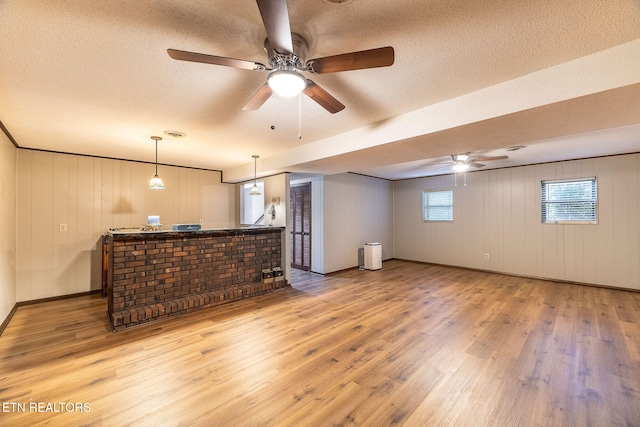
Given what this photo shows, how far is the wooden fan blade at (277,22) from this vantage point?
1110 mm

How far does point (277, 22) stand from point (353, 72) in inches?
35.2

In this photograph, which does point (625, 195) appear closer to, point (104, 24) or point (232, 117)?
point (232, 117)

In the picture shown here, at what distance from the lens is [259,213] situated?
771cm

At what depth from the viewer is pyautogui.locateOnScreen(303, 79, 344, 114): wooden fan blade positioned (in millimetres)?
1795

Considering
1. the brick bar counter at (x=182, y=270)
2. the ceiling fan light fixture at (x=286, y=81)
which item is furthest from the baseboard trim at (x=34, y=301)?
the ceiling fan light fixture at (x=286, y=81)

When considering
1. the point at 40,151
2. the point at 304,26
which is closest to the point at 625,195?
the point at 304,26

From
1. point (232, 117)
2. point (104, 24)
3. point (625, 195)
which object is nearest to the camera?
point (104, 24)

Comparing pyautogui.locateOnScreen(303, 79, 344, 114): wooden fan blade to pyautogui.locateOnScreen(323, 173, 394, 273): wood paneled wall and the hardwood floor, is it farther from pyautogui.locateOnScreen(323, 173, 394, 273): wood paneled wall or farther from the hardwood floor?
pyautogui.locateOnScreen(323, 173, 394, 273): wood paneled wall

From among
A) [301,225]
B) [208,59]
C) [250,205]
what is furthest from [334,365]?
[250,205]

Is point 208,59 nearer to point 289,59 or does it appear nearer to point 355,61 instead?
point 289,59

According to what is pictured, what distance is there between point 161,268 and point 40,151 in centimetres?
305

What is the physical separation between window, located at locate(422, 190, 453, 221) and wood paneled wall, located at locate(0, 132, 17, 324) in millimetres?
7948

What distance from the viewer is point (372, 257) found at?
630cm

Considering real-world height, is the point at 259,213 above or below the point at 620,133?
below
